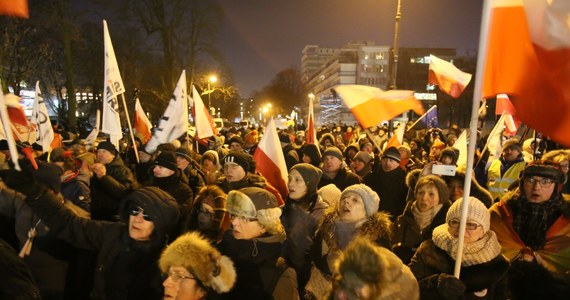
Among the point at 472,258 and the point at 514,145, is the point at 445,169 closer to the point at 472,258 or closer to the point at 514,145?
the point at 472,258

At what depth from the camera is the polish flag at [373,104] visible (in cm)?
543

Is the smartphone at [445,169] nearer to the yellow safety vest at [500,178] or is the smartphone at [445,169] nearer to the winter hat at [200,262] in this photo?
the yellow safety vest at [500,178]

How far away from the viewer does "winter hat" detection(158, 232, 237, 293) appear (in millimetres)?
2244

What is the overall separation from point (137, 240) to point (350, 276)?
1562 millimetres

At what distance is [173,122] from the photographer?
6477 mm

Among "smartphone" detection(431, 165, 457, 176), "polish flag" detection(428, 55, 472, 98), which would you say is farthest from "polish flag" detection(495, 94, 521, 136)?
"smartphone" detection(431, 165, 457, 176)

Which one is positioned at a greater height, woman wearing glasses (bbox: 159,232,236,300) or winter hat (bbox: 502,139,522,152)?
winter hat (bbox: 502,139,522,152)

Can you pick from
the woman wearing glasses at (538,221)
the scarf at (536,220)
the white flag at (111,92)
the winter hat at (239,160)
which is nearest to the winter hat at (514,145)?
the woman wearing glasses at (538,221)

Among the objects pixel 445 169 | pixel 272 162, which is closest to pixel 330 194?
pixel 272 162

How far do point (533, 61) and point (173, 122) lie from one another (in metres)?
5.12

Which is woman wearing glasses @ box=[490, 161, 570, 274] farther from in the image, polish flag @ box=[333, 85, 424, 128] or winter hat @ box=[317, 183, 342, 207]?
polish flag @ box=[333, 85, 424, 128]

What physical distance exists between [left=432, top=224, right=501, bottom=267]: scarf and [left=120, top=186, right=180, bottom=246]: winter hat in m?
1.92

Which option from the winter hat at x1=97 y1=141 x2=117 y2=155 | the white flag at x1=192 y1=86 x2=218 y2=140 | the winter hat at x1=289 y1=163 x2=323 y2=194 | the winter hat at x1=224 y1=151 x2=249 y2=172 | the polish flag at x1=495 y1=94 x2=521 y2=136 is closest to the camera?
the winter hat at x1=289 y1=163 x2=323 y2=194

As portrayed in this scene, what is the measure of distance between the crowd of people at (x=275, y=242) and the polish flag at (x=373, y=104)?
1269mm
